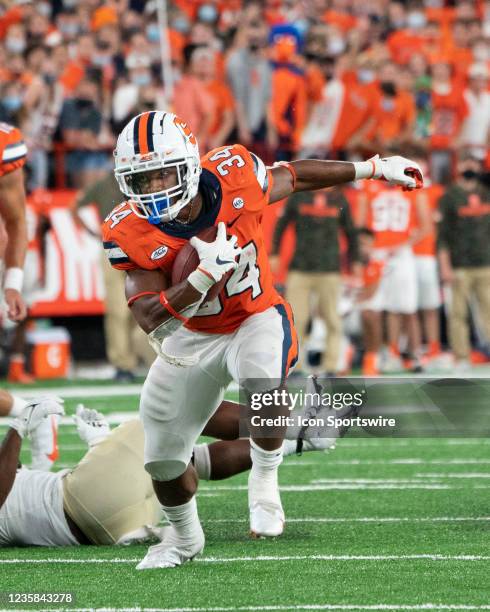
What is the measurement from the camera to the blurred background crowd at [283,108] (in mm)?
10008

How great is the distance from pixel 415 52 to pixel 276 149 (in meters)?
2.18

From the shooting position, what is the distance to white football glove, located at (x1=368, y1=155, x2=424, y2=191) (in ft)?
14.3

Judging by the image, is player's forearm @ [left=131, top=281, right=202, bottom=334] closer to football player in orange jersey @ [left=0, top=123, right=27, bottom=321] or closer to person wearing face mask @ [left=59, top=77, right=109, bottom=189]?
football player in orange jersey @ [left=0, top=123, right=27, bottom=321]

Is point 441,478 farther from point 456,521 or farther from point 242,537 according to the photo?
point 242,537

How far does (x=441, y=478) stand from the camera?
5.50 metres

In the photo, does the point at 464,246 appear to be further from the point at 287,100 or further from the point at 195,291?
the point at 195,291

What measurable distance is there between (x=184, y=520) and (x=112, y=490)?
316 millimetres

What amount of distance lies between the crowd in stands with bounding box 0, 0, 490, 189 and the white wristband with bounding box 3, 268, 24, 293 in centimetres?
454

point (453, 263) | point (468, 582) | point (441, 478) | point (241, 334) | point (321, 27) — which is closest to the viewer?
point (468, 582)

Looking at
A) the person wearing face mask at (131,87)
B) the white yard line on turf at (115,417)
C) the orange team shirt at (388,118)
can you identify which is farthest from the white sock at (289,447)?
the orange team shirt at (388,118)

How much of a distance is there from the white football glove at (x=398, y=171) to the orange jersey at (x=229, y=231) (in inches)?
15.8

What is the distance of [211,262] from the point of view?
3.62 m

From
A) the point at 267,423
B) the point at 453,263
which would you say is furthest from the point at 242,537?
the point at 453,263

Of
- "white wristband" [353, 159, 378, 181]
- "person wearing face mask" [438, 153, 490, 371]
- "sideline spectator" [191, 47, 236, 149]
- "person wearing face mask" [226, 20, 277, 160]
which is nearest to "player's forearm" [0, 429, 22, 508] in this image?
"white wristband" [353, 159, 378, 181]
